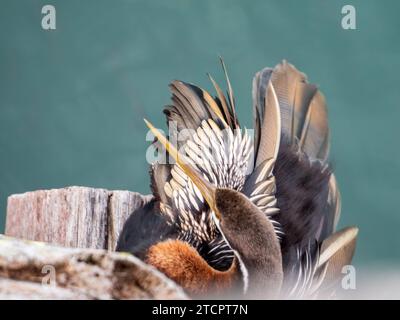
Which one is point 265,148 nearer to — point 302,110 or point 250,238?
point 302,110

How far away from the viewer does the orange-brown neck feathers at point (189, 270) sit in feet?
5.24

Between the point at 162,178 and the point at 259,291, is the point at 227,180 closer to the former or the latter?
the point at 162,178

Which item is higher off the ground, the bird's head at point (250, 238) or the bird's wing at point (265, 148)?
the bird's wing at point (265, 148)

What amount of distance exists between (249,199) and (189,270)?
0.33 meters

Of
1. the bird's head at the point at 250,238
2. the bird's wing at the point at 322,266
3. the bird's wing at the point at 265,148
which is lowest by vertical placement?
the bird's wing at the point at 322,266

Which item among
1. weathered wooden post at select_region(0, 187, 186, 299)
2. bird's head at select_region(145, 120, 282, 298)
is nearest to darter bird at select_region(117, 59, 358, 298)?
bird's head at select_region(145, 120, 282, 298)

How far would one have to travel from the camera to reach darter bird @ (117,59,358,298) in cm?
164

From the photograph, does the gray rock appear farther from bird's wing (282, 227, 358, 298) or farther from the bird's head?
bird's wing (282, 227, 358, 298)

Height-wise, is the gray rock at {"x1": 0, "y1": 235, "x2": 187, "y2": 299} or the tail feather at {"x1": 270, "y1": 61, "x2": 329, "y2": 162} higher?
the tail feather at {"x1": 270, "y1": 61, "x2": 329, "y2": 162}

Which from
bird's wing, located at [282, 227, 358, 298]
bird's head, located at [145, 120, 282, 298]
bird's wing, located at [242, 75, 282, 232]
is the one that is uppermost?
bird's wing, located at [242, 75, 282, 232]

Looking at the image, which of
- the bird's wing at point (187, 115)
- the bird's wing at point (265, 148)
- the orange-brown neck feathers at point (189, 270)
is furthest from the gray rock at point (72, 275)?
the bird's wing at point (187, 115)

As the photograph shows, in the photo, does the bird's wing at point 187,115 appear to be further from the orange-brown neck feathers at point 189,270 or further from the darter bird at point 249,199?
the orange-brown neck feathers at point 189,270

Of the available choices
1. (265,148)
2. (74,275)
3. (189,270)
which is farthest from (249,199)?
(74,275)
